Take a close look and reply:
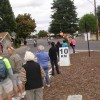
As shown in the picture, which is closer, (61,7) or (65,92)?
(65,92)

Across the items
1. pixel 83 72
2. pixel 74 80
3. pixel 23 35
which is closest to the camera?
pixel 74 80

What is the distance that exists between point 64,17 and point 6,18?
3785cm

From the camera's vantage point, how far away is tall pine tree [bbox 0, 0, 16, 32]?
250 feet

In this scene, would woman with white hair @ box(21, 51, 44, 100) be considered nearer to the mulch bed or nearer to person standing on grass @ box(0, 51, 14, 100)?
person standing on grass @ box(0, 51, 14, 100)

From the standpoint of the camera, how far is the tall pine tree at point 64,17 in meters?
111

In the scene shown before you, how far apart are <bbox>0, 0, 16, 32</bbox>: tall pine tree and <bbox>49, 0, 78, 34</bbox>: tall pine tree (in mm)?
34054

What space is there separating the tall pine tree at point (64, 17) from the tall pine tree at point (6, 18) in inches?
1341

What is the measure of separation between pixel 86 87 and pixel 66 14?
98.7m

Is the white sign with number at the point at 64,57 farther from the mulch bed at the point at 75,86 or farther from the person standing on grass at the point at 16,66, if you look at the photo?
the person standing on grass at the point at 16,66

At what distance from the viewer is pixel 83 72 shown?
60.5 ft

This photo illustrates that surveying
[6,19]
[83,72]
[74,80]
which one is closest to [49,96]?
[74,80]

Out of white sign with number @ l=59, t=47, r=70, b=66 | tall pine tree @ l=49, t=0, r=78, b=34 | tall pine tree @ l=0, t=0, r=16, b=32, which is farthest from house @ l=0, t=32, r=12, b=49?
white sign with number @ l=59, t=47, r=70, b=66

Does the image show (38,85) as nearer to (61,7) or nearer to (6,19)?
(6,19)

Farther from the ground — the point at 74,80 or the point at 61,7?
the point at 61,7
